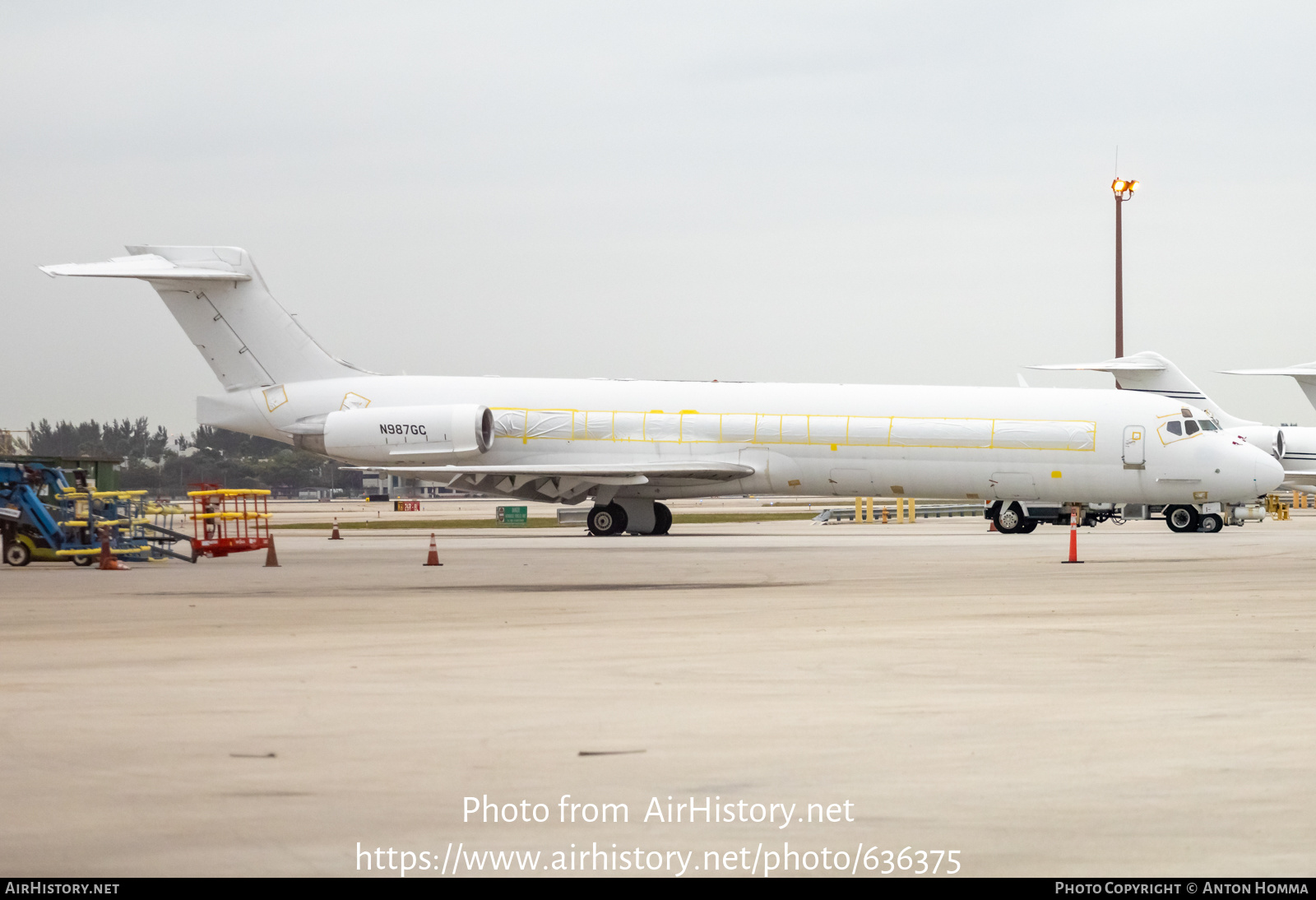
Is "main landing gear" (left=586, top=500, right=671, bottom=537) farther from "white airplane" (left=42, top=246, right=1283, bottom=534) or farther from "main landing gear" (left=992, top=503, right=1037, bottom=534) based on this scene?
"main landing gear" (left=992, top=503, right=1037, bottom=534)

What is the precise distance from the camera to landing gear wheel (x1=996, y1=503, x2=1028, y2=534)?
36.5m

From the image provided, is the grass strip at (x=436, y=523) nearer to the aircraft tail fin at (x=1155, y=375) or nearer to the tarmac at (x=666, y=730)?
the aircraft tail fin at (x=1155, y=375)

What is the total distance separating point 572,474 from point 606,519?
202 cm

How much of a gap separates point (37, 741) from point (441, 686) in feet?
8.47

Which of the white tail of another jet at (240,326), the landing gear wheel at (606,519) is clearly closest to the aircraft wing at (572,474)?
the landing gear wheel at (606,519)

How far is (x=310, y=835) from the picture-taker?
5.41 m

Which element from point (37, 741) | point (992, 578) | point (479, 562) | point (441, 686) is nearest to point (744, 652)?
point (441, 686)

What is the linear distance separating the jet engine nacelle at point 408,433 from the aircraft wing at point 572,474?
40cm

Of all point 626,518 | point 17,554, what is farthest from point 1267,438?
point 17,554

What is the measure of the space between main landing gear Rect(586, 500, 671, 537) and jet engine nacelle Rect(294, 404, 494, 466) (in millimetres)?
3182

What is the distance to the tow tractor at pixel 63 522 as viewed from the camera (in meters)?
24.2

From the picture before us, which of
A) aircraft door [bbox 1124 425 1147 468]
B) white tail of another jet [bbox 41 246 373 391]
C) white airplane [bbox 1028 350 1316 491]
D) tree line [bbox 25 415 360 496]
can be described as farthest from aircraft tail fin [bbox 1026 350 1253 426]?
tree line [bbox 25 415 360 496]

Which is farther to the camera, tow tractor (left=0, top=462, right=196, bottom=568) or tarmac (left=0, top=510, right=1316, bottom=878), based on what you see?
tow tractor (left=0, top=462, right=196, bottom=568)
